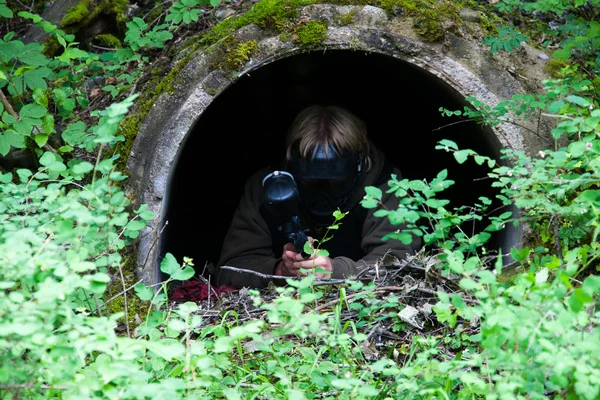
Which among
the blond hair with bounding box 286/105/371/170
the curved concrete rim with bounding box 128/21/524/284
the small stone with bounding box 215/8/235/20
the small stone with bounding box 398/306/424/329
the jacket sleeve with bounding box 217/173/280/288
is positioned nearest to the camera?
the small stone with bounding box 398/306/424/329

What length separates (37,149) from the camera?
4.01 metres

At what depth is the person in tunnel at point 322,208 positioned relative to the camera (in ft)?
13.5

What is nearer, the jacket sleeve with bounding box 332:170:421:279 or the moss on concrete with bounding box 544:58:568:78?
the moss on concrete with bounding box 544:58:568:78

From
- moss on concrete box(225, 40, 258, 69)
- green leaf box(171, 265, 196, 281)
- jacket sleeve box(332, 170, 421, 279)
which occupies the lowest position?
jacket sleeve box(332, 170, 421, 279)

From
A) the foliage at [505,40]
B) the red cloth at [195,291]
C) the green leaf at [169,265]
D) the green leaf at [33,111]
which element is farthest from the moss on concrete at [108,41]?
the green leaf at [169,265]

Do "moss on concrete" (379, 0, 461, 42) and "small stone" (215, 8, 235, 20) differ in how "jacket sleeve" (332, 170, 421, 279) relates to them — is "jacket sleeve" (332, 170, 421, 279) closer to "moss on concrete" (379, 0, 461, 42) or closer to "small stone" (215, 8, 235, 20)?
"moss on concrete" (379, 0, 461, 42)

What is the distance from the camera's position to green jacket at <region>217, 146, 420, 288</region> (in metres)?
4.20

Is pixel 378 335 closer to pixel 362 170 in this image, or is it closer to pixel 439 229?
pixel 439 229

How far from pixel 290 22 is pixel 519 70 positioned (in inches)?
53.4

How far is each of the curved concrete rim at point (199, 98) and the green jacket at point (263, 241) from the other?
88 centimetres

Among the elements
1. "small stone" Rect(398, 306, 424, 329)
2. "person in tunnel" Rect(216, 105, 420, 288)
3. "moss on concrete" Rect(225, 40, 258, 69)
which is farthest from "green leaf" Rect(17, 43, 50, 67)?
"small stone" Rect(398, 306, 424, 329)

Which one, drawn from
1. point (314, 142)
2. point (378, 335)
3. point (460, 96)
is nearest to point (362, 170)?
point (314, 142)

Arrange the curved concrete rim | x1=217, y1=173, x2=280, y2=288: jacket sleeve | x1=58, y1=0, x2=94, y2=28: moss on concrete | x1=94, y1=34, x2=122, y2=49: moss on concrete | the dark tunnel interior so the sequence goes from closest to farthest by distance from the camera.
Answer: the curved concrete rim → x1=217, y1=173, x2=280, y2=288: jacket sleeve → x1=58, y1=0, x2=94, y2=28: moss on concrete → x1=94, y1=34, x2=122, y2=49: moss on concrete → the dark tunnel interior

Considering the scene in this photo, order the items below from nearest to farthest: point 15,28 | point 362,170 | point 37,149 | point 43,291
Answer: point 43,291
point 37,149
point 362,170
point 15,28
